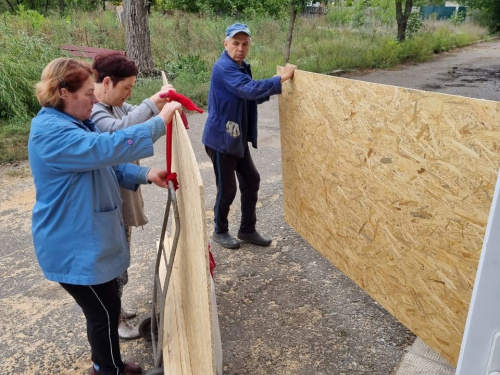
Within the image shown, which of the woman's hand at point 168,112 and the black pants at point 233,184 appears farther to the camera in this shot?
the black pants at point 233,184

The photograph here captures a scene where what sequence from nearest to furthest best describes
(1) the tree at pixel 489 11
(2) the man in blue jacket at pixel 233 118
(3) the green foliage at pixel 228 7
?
(2) the man in blue jacket at pixel 233 118, (3) the green foliage at pixel 228 7, (1) the tree at pixel 489 11

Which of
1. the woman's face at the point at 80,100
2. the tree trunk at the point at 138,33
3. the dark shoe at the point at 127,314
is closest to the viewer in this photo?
the woman's face at the point at 80,100

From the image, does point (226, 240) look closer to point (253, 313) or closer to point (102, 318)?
point (253, 313)

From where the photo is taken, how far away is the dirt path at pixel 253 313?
310 cm

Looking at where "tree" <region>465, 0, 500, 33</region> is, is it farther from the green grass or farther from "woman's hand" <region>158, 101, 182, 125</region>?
"woman's hand" <region>158, 101, 182, 125</region>

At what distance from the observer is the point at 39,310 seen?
3.65 meters

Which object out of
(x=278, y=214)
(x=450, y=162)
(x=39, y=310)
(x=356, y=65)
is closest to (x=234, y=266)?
(x=278, y=214)

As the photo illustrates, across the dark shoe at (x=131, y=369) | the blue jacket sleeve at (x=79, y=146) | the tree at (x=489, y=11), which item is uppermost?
the tree at (x=489, y=11)

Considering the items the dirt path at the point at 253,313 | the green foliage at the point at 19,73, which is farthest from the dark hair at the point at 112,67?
the green foliage at the point at 19,73

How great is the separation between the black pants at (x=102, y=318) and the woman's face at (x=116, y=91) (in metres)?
1.06

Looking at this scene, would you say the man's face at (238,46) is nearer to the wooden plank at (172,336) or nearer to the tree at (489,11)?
the wooden plank at (172,336)

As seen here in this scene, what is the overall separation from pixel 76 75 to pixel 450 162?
1899 mm

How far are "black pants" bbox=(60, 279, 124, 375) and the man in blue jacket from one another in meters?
1.79

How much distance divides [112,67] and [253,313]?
2.11 meters
